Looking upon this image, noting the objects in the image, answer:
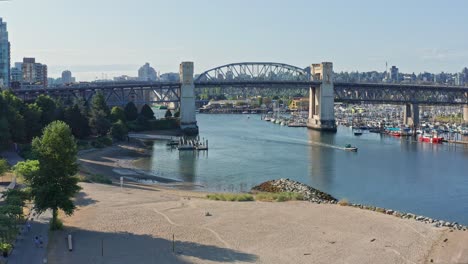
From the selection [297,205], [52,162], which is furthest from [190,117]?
[52,162]

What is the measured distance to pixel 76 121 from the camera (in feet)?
165

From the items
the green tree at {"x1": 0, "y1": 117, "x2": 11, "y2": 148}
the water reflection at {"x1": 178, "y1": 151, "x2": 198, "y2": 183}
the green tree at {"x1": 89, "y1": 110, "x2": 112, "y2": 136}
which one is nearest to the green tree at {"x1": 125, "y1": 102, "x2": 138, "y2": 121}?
the green tree at {"x1": 89, "y1": 110, "x2": 112, "y2": 136}

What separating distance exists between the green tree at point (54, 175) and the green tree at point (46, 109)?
28.0m

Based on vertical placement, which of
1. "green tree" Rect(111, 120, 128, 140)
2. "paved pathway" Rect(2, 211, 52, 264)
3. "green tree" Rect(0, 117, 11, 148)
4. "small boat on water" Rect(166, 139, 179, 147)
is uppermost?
"green tree" Rect(0, 117, 11, 148)

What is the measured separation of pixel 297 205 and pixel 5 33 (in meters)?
98.4

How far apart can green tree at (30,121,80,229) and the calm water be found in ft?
43.7

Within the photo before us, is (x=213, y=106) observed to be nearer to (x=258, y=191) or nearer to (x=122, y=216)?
(x=258, y=191)

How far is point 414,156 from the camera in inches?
1977

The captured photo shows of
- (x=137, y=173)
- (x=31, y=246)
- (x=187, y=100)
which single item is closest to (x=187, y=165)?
(x=137, y=173)

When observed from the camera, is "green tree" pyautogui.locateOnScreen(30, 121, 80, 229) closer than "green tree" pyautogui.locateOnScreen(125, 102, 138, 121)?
Yes

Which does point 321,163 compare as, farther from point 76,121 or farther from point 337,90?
point 337,90

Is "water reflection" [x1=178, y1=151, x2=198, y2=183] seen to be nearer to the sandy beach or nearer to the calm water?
the calm water

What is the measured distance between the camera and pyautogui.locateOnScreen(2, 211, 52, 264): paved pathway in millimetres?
16366

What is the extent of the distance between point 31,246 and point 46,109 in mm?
33849
